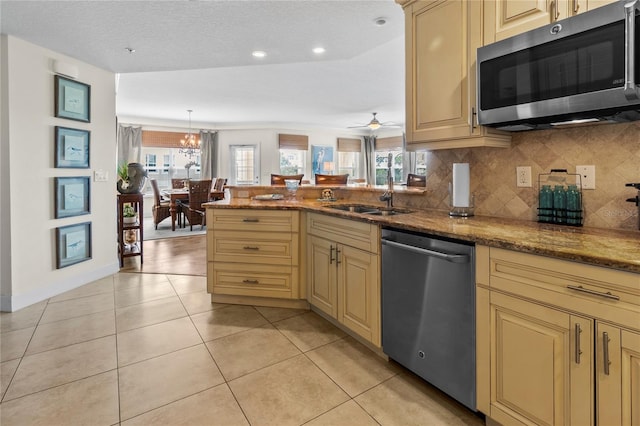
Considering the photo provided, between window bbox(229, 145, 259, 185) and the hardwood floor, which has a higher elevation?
window bbox(229, 145, 259, 185)

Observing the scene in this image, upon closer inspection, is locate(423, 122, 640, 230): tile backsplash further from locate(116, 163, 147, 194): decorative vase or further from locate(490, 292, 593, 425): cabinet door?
locate(116, 163, 147, 194): decorative vase

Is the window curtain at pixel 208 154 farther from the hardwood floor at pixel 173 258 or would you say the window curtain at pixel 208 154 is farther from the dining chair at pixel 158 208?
the hardwood floor at pixel 173 258

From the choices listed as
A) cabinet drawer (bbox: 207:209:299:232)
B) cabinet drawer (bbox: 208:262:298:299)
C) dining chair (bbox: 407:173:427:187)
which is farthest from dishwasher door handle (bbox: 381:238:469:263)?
dining chair (bbox: 407:173:427:187)

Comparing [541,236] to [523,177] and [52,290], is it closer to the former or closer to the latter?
[523,177]

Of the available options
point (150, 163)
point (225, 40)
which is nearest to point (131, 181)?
point (225, 40)

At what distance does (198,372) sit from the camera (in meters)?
1.92

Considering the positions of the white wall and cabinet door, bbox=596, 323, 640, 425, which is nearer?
cabinet door, bbox=596, 323, 640, 425

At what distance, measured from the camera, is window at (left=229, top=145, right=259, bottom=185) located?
8.88 meters

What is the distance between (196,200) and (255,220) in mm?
4167

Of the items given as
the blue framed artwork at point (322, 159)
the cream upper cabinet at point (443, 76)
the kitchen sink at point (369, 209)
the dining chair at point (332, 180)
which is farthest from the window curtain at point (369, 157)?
the cream upper cabinet at point (443, 76)

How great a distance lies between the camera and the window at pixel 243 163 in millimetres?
8883

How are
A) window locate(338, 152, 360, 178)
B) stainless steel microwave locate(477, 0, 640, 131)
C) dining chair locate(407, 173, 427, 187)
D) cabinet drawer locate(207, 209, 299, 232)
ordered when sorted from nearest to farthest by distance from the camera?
stainless steel microwave locate(477, 0, 640, 131) → cabinet drawer locate(207, 209, 299, 232) → dining chair locate(407, 173, 427, 187) → window locate(338, 152, 360, 178)

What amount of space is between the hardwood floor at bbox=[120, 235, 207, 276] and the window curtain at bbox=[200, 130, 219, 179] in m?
3.19

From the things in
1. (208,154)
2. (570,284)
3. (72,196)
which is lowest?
(570,284)
